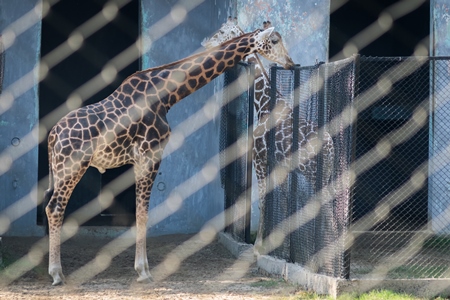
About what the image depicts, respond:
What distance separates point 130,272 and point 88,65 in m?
3.61

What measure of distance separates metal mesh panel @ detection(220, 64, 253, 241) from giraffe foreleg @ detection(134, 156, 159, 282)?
1.58 meters

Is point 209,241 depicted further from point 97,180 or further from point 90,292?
point 90,292

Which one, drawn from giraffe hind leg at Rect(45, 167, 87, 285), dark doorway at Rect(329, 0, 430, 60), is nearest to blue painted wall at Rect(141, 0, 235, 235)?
dark doorway at Rect(329, 0, 430, 60)

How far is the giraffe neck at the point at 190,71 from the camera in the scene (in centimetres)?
895

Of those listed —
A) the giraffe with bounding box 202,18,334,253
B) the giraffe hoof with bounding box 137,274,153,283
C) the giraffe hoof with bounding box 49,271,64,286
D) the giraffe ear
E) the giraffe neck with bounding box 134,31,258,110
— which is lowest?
the giraffe hoof with bounding box 137,274,153,283

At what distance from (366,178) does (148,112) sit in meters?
5.31

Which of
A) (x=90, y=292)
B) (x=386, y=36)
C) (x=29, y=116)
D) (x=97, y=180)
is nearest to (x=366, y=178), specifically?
(x=386, y=36)

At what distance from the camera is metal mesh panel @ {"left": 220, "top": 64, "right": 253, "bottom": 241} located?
10.2 meters

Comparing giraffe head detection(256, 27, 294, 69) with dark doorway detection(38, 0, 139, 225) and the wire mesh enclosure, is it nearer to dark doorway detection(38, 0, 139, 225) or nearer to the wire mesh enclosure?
the wire mesh enclosure

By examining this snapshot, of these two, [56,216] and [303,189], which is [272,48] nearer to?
[303,189]

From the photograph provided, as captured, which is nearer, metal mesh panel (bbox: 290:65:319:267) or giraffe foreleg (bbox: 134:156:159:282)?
metal mesh panel (bbox: 290:65:319:267)

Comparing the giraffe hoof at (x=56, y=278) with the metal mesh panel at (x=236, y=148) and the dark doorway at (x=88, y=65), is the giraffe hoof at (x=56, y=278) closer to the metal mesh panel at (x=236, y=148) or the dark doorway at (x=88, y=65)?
the metal mesh panel at (x=236, y=148)

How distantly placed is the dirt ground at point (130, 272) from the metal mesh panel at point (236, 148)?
0.46 meters

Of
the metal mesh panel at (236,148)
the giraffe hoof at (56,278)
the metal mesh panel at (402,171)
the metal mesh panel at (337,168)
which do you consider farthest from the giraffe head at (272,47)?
the giraffe hoof at (56,278)
